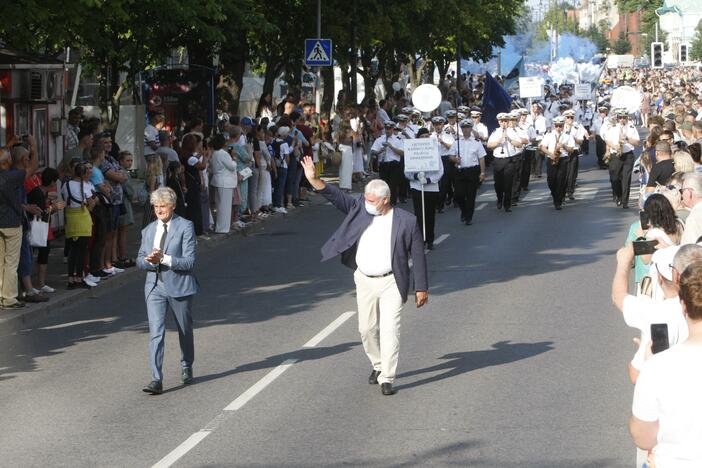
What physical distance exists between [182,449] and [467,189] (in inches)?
617

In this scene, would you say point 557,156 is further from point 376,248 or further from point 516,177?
point 376,248

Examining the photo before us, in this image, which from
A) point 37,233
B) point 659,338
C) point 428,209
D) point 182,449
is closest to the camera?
point 659,338

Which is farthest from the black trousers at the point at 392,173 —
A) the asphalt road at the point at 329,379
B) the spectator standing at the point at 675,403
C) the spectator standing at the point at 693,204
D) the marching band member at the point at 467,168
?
the spectator standing at the point at 675,403

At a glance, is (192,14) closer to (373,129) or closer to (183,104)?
(183,104)

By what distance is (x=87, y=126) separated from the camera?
1881cm

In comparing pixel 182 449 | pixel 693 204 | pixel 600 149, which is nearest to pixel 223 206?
pixel 693 204

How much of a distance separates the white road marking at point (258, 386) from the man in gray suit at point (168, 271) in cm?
59

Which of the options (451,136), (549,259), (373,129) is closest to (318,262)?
(549,259)

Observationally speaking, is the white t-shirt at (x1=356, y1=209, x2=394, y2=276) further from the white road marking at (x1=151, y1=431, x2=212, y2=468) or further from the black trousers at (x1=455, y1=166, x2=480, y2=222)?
the black trousers at (x1=455, y1=166, x2=480, y2=222)

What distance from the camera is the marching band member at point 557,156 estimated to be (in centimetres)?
2675

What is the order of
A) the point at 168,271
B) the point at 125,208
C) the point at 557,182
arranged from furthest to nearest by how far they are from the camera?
the point at 557,182 → the point at 125,208 → the point at 168,271

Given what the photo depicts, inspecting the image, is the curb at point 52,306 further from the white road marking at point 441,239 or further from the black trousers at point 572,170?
the black trousers at point 572,170

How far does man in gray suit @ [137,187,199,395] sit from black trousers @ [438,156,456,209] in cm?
1410

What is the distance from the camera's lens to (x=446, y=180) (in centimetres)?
2706
